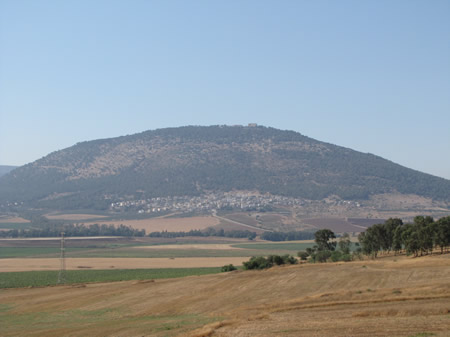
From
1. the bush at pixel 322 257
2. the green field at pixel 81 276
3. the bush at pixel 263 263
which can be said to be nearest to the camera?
the green field at pixel 81 276

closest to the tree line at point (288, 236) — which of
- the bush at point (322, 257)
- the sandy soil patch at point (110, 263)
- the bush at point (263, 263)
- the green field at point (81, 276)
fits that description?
the sandy soil patch at point (110, 263)

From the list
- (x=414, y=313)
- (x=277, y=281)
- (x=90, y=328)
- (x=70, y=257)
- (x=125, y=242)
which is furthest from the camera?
(x=125, y=242)

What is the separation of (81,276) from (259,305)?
45822 mm

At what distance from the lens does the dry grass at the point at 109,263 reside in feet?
320

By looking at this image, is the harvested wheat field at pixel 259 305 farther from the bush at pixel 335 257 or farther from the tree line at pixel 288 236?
the tree line at pixel 288 236

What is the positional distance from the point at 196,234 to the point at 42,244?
4874 centimetres

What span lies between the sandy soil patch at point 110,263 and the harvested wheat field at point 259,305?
3260cm

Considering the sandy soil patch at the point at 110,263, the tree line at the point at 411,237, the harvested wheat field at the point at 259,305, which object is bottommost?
the sandy soil patch at the point at 110,263

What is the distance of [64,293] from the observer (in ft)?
193

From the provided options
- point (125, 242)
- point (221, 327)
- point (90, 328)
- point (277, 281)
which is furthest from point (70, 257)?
point (221, 327)

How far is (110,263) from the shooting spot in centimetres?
10575

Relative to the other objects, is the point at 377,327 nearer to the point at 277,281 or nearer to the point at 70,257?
the point at 277,281

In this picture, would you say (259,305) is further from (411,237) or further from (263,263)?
(263,263)

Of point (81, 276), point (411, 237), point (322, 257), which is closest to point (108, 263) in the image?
point (81, 276)
